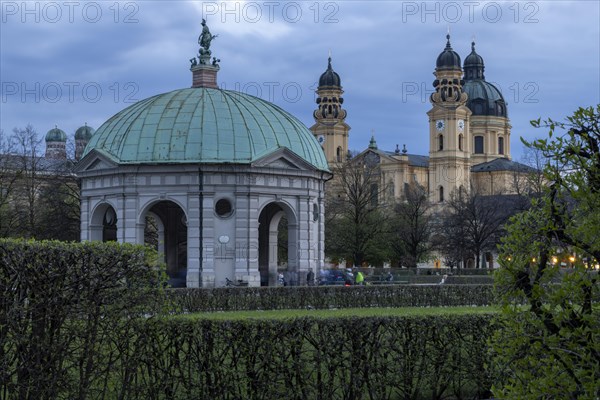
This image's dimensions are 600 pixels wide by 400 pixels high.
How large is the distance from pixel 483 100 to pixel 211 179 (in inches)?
4554

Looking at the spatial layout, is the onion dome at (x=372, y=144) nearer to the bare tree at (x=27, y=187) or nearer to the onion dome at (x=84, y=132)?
the onion dome at (x=84, y=132)

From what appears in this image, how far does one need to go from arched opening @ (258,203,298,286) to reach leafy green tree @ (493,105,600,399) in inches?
1253

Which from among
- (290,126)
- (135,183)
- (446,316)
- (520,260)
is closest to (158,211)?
(135,183)

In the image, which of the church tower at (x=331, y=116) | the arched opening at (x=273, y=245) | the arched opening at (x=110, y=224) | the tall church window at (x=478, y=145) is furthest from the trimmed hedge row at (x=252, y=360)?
the tall church window at (x=478, y=145)

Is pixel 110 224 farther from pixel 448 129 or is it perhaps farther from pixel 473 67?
pixel 473 67

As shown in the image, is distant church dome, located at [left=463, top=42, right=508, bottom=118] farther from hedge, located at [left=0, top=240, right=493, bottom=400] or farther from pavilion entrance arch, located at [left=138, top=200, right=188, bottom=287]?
hedge, located at [left=0, top=240, right=493, bottom=400]

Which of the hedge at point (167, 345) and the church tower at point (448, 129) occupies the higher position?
the church tower at point (448, 129)

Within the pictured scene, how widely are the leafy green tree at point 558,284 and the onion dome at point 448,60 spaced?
128 metres

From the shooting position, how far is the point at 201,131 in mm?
40625

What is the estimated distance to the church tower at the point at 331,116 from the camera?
149875 mm

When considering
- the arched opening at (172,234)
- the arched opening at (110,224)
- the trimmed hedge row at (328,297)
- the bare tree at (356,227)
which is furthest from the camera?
the bare tree at (356,227)

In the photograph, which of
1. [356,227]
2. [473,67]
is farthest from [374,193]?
[473,67]

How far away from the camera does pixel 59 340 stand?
13227mm

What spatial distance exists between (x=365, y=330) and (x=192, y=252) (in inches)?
988
